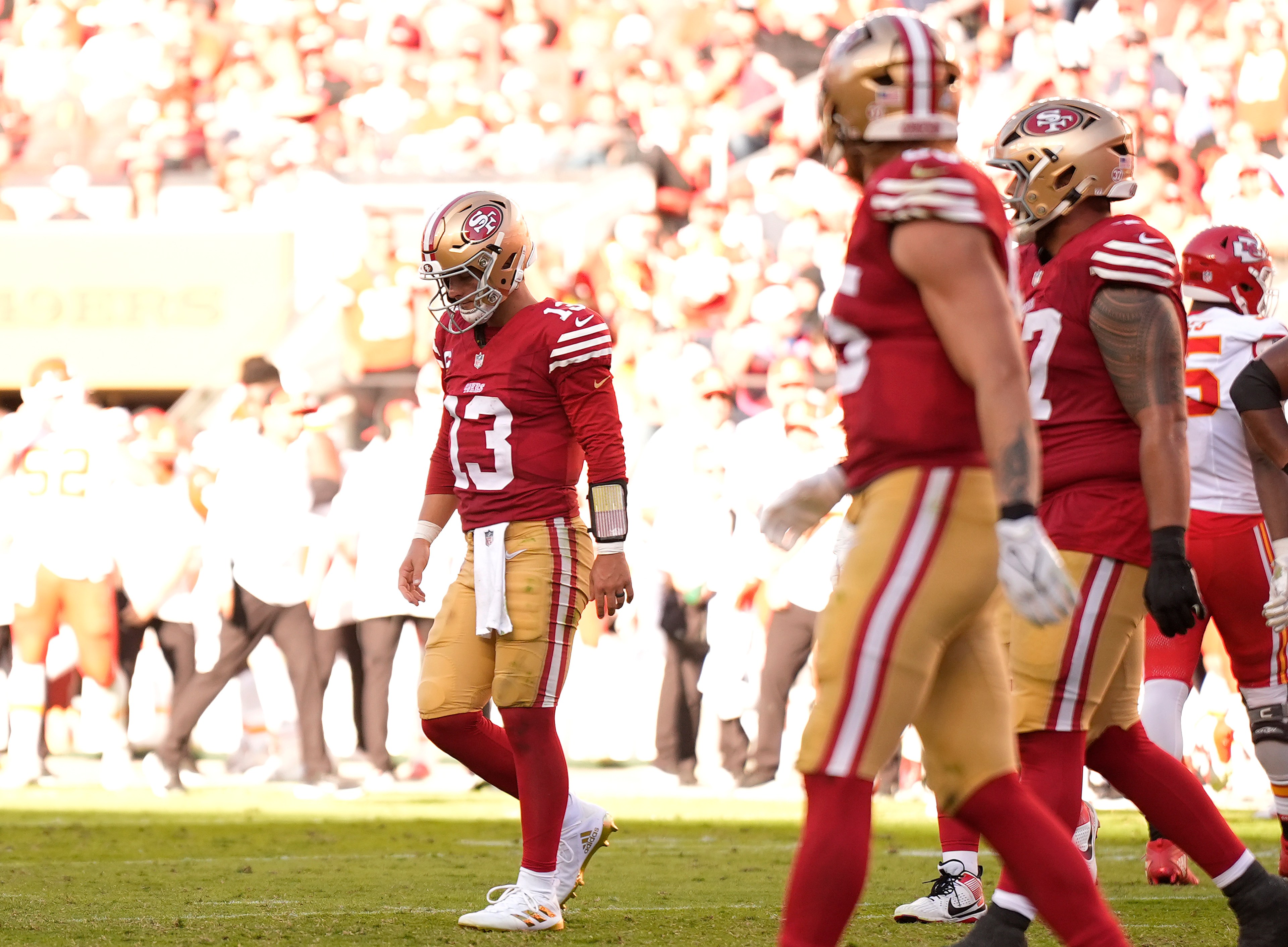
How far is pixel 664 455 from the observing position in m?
9.57

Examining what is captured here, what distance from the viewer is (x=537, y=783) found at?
14.5 feet

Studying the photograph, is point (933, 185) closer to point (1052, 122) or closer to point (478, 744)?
point (1052, 122)

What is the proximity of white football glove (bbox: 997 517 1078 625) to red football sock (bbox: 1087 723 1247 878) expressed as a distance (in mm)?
1205

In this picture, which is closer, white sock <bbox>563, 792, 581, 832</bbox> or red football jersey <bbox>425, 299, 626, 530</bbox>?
red football jersey <bbox>425, 299, 626, 530</bbox>

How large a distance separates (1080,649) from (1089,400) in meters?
0.54

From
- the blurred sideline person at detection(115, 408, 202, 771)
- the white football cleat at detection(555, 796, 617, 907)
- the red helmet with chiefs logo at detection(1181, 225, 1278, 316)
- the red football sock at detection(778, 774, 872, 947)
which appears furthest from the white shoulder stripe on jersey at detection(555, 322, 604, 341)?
the blurred sideline person at detection(115, 408, 202, 771)

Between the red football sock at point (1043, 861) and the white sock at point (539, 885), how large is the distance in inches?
72.1

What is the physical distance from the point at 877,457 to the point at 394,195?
1010 cm

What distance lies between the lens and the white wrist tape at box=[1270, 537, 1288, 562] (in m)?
4.42

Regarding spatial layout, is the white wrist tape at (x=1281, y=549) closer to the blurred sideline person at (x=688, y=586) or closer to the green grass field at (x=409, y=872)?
the green grass field at (x=409, y=872)

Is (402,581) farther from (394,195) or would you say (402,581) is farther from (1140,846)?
(394,195)

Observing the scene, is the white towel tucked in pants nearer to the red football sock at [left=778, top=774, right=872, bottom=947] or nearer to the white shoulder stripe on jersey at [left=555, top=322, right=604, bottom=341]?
the white shoulder stripe on jersey at [left=555, top=322, right=604, bottom=341]

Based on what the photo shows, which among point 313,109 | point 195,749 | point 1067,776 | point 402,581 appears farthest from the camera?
point 313,109

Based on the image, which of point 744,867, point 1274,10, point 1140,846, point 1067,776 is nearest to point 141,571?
point 744,867
